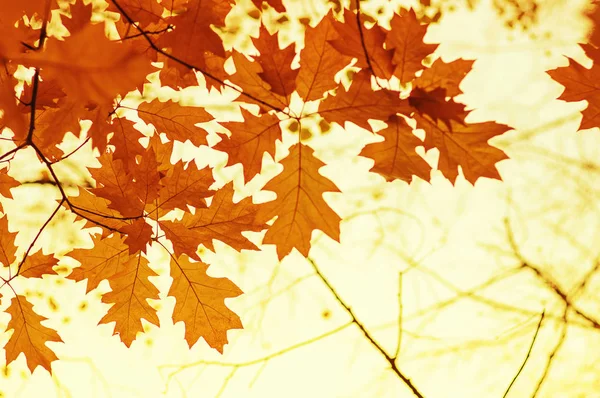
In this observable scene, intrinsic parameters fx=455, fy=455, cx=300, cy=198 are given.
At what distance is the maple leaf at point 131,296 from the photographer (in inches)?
36.0

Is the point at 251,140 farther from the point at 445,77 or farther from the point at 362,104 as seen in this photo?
the point at 445,77

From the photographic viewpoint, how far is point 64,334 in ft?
5.32

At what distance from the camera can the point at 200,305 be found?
923mm

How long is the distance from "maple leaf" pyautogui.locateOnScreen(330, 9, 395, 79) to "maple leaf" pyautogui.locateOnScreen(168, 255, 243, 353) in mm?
508

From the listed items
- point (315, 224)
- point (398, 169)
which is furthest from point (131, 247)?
point (398, 169)

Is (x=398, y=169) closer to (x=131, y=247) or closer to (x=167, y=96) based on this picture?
(x=131, y=247)

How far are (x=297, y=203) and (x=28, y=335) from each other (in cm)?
69

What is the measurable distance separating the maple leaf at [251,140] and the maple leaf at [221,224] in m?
0.16

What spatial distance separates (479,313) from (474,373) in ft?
0.69

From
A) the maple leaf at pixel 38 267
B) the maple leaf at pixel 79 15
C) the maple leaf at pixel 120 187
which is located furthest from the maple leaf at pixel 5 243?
the maple leaf at pixel 79 15

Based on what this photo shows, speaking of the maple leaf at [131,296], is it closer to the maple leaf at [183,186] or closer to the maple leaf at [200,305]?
the maple leaf at [200,305]

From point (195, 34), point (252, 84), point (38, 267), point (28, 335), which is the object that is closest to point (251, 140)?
point (252, 84)

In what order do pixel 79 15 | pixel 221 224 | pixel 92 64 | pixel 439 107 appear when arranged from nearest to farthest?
pixel 92 64, pixel 439 107, pixel 79 15, pixel 221 224

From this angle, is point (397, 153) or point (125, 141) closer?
point (397, 153)
